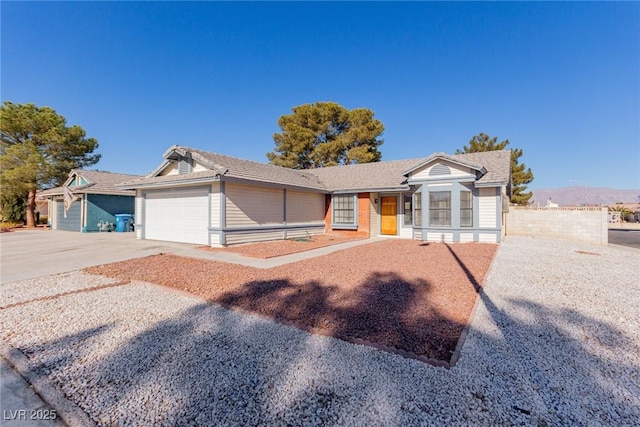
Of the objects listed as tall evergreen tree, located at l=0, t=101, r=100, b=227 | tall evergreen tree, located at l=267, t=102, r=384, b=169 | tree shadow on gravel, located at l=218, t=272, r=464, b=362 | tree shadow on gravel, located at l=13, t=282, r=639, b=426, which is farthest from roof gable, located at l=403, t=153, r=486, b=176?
tall evergreen tree, located at l=0, t=101, r=100, b=227

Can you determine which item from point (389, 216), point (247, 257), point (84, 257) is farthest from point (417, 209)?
point (84, 257)

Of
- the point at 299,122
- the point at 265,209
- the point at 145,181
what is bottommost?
the point at 265,209

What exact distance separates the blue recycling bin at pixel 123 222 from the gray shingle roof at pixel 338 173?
570 centimetres

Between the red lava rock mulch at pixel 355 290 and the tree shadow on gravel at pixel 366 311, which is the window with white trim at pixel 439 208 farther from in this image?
the tree shadow on gravel at pixel 366 311

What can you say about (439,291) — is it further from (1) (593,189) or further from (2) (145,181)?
(1) (593,189)

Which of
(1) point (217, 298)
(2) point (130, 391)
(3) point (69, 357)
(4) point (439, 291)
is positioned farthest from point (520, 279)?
(3) point (69, 357)

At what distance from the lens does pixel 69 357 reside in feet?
10.5

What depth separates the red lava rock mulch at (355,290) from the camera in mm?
3877

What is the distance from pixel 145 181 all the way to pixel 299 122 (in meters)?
17.6

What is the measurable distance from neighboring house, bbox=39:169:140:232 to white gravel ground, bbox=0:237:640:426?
1702 centimetres

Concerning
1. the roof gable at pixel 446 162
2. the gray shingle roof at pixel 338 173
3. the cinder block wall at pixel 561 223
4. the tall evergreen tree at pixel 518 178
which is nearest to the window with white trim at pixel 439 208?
the roof gable at pixel 446 162

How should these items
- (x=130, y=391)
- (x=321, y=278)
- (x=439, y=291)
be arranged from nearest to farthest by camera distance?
(x=130, y=391) < (x=439, y=291) < (x=321, y=278)

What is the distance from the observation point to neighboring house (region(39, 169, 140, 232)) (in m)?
18.5

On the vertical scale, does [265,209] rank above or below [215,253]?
above
